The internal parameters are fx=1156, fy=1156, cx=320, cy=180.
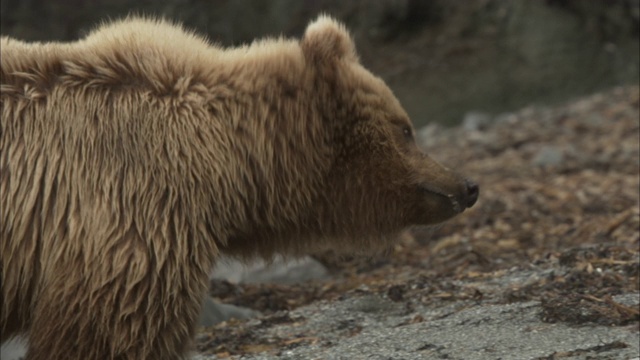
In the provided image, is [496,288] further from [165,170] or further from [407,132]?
[165,170]

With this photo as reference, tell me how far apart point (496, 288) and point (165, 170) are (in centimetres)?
244

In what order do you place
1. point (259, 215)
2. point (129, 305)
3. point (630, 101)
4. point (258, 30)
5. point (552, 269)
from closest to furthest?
point (129, 305) < point (259, 215) < point (552, 269) < point (630, 101) < point (258, 30)

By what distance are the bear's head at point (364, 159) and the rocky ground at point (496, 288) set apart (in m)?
0.45

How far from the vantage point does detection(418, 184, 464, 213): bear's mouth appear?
5.19 metres

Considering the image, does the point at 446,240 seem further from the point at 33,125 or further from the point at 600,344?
the point at 33,125

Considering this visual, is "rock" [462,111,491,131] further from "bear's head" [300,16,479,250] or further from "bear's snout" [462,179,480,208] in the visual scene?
"bear's head" [300,16,479,250]

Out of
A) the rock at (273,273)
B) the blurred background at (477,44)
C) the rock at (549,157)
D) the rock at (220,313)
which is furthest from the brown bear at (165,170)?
the blurred background at (477,44)

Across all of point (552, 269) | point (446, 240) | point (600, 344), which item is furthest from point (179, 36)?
point (446, 240)

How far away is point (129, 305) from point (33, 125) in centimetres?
80

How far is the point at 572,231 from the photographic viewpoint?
25.9 ft

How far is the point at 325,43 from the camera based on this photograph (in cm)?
497

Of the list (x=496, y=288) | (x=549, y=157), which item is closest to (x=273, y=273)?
(x=496, y=288)

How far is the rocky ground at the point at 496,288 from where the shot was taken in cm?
532

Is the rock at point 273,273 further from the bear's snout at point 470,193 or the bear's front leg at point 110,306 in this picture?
the bear's front leg at point 110,306
